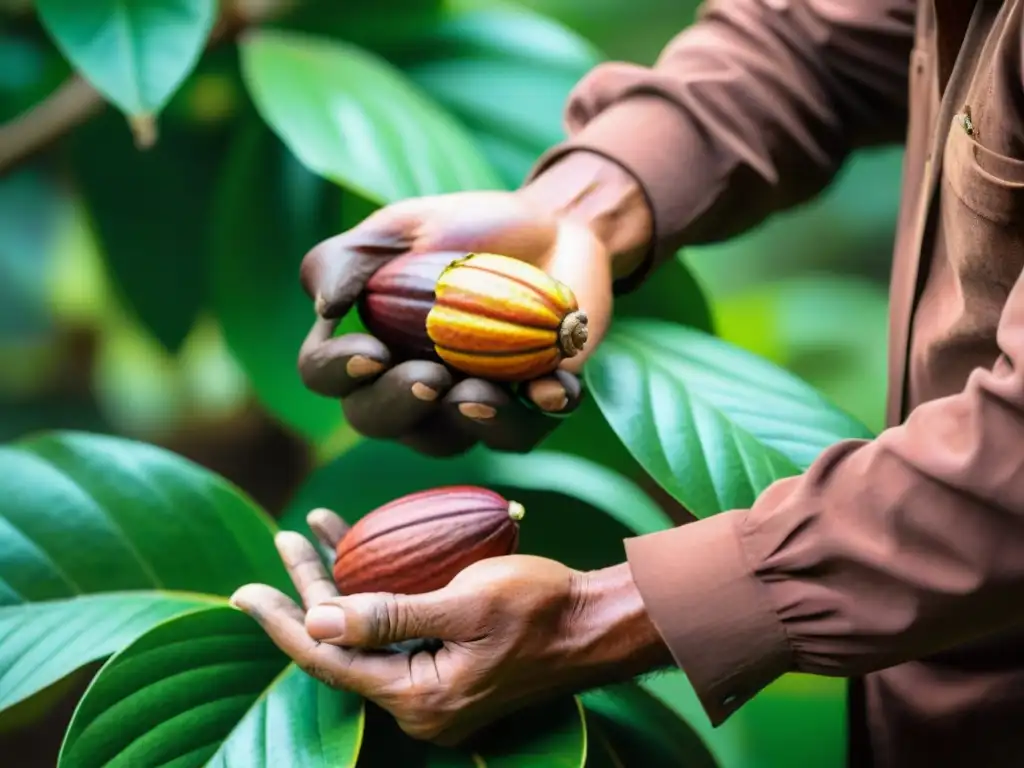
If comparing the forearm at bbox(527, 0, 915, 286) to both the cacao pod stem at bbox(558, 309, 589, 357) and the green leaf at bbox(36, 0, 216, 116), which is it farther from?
the green leaf at bbox(36, 0, 216, 116)

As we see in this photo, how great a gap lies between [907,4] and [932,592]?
0.49 metres

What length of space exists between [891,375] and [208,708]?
0.51 m

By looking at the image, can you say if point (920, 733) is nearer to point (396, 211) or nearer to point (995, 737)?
point (995, 737)

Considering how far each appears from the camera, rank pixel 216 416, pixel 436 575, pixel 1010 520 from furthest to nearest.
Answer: pixel 216 416, pixel 436 575, pixel 1010 520

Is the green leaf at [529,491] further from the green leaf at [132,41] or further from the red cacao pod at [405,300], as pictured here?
the green leaf at [132,41]

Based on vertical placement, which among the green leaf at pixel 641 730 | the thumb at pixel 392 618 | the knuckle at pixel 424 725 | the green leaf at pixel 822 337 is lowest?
the green leaf at pixel 822 337

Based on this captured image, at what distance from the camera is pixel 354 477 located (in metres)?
0.94

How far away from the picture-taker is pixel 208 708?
2.30 ft

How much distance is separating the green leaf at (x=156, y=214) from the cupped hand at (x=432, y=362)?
1.94 feet

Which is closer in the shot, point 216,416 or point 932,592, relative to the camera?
point 932,592

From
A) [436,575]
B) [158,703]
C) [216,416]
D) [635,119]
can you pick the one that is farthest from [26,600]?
[216,416]

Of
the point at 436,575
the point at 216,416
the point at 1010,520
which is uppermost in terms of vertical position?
the point at 1010,520

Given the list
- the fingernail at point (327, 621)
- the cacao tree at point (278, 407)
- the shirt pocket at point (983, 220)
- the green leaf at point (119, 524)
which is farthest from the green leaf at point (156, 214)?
the shirt pocket at point (983, 220)

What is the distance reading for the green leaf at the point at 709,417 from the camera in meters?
0.76
